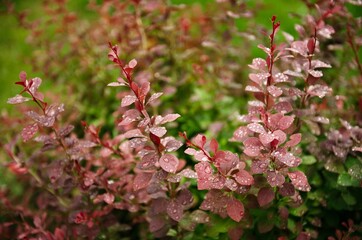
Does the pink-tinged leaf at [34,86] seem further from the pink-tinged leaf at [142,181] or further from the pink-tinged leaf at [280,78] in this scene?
the pink-tinged leaf at [280,78]

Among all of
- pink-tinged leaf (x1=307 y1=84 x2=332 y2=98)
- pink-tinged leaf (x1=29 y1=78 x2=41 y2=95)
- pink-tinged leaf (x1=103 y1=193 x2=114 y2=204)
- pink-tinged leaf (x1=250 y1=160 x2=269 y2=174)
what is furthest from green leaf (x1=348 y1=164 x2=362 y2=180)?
pink-tinged leaf (x1=29 y1=78 x2=41 y2=95)

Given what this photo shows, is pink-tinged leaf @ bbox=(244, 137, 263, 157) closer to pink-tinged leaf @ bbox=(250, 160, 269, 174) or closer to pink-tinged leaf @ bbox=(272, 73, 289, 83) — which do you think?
pink-tinged leaf @ bbox=(250, 160, 269, 174)

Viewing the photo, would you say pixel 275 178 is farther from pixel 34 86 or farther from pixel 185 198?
pixel 34 86

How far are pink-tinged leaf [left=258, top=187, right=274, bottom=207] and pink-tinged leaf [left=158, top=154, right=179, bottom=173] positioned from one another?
1.09 ft

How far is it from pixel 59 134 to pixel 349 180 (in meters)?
1.17

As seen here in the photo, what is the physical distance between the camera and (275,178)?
140 cm

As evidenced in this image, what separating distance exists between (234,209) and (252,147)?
222 millimetres

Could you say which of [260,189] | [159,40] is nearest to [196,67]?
[159,40]

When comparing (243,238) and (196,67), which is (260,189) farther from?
(196,67)

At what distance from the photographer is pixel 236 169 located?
143cm

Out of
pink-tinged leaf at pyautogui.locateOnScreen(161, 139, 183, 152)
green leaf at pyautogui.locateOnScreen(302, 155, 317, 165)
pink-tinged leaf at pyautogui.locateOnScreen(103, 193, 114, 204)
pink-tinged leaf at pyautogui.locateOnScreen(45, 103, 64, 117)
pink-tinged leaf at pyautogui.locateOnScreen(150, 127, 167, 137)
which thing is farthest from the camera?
green leaf at pyautogui.locateOnScreen(302, 155, 317, 165)

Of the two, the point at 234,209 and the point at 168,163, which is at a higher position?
the point at 168,163

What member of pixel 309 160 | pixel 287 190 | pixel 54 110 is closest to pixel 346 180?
pixel 309 160

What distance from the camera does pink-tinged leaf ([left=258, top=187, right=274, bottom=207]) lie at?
1479mm
